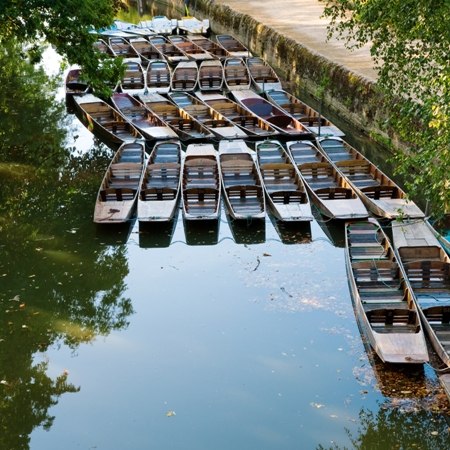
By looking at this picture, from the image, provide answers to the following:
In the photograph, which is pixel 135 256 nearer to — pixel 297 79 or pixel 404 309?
pixel 404 309

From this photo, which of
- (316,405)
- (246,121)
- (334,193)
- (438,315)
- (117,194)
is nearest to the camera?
(316,405)

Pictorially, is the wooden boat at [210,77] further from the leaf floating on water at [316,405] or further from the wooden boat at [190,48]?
the leaf floating on water at [316,405]

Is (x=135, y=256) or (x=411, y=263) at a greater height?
(x=411, y=263)

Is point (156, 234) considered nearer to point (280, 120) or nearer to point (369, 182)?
point (369, 182)

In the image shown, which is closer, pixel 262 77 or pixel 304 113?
pixel 304 113

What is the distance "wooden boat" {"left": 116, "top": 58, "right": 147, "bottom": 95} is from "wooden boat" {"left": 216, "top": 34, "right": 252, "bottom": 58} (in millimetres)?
4636

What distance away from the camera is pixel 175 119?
79.7ft

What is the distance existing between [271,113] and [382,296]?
11810 mm

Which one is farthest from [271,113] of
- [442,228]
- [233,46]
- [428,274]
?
[428,274]

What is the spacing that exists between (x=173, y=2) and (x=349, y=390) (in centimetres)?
4100

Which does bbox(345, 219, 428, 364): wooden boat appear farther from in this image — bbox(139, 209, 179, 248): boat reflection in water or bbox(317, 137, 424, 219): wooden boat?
bbox(139, 209, 179, 248): boat reflection in water

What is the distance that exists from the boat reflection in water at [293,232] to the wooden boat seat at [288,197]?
0.49 metres

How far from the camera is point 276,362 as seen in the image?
43.6 feet

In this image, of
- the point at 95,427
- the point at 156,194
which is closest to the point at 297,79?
the point at 156,194
